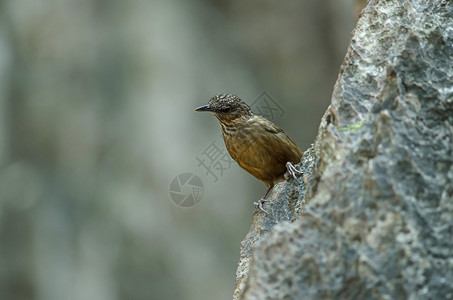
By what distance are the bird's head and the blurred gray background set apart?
3.60 m

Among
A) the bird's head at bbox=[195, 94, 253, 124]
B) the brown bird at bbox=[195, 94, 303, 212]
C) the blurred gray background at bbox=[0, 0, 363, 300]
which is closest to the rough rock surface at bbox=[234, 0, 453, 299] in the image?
the brown bird at bbox=[195, 94, 303, 212]

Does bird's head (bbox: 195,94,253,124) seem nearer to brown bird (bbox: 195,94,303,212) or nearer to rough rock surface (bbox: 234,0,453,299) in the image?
brown bird (bbox: 195,94,303,212)

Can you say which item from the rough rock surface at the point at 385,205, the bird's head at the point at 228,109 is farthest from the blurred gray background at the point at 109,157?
the rough rock surface at the point at 385,205

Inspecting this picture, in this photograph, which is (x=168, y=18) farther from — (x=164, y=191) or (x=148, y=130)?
(x=164, y=191)

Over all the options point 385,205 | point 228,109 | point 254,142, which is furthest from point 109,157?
point 385,205

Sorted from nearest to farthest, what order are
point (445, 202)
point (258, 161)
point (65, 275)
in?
point (445, 202), point (258, 161), point (65, 275)

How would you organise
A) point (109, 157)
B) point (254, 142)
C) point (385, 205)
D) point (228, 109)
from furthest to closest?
point (109, 157) → point (228, 109) → point (254, 142) → point (385, 205)

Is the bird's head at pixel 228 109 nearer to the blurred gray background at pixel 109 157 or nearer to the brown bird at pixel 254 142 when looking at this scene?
the brown bird at pixel 254 142

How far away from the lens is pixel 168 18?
28.1 ft

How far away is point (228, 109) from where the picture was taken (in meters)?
4.44

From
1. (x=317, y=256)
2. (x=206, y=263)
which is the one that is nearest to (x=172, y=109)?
(x=206, y=263)

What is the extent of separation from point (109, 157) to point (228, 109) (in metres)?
4.43

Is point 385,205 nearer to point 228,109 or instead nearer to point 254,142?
point 254,142

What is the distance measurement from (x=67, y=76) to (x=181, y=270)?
10.9 ft
